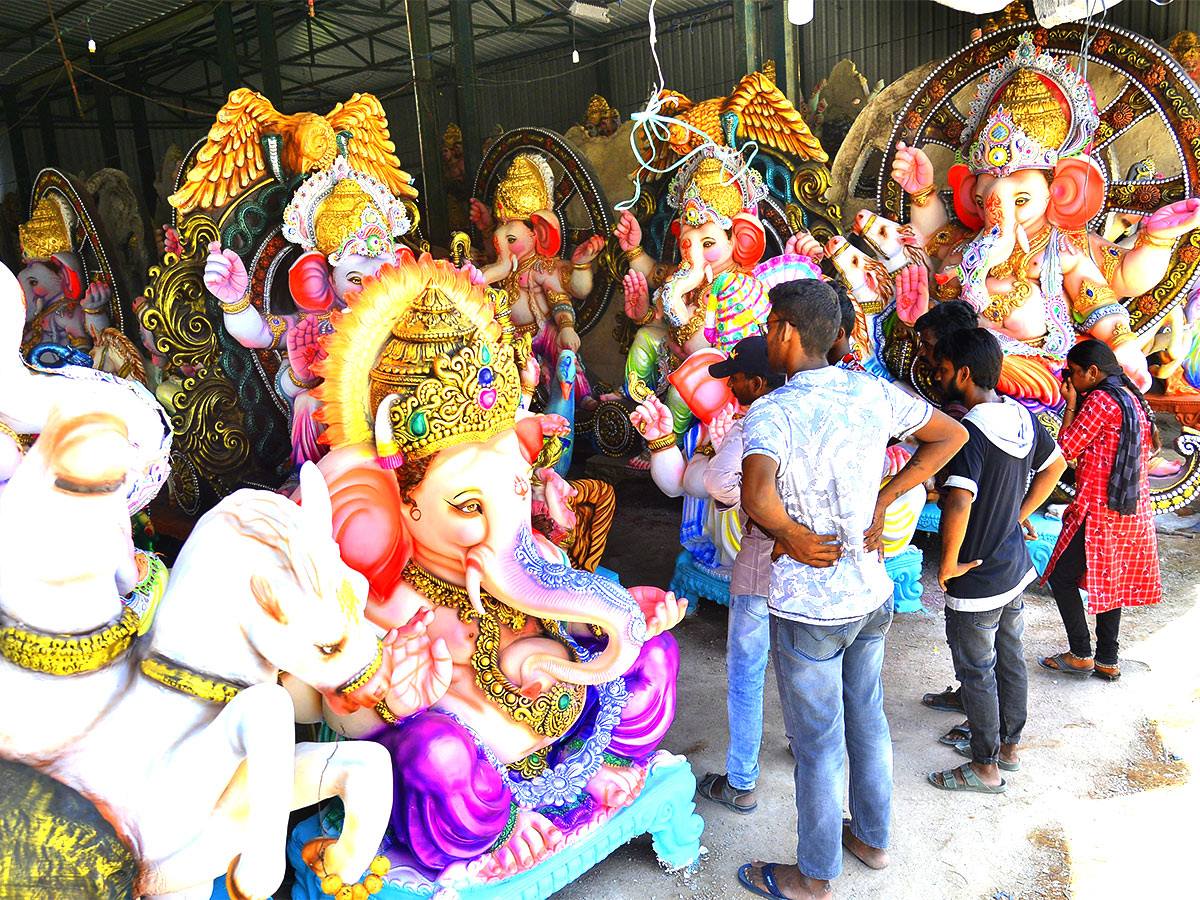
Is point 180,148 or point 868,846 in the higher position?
point 180,148

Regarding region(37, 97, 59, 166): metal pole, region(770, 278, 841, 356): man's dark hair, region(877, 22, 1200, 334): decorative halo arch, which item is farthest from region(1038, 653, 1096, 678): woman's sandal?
region(37, 97, 59, 166): metal pole

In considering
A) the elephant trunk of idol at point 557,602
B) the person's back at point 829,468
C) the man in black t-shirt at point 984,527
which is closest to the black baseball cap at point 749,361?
the man in black t-shirt at point 984,527

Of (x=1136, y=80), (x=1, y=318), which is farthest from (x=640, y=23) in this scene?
(x=1, y=318)

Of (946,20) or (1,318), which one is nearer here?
(1,318)

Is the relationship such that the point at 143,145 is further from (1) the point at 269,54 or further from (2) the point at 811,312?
(2) the point at 811,312

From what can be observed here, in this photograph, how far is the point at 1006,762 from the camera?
2.84 metres

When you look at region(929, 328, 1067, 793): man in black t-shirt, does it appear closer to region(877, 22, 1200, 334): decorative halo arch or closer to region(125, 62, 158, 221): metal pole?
A: region(877, 22, 1200, 334): decorative halo arch

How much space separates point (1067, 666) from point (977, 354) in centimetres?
Result: 158

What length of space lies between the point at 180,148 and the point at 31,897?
6.81 meters

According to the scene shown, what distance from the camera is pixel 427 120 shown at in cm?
561

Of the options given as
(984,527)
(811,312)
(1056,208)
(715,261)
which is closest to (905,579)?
(984,527)

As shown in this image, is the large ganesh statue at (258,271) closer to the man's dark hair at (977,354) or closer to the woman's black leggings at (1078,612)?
the man's dark hair at (977,354)

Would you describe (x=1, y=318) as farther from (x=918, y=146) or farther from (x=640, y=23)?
(x=640, y=23)

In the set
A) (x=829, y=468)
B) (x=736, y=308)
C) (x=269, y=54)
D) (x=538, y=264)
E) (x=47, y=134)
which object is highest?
(x=269, y=54)
